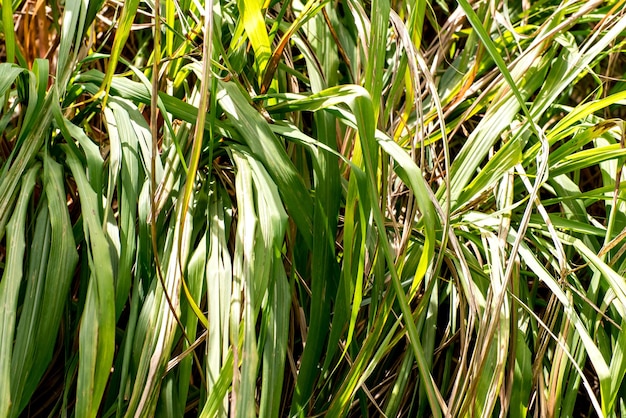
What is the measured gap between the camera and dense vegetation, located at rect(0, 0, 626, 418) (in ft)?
2.16

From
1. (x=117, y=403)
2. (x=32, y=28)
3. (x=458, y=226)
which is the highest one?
(x=32, y=28)

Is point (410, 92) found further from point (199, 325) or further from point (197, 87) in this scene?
point (199, 325)

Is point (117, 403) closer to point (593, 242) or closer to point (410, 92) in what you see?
point (410, 92)

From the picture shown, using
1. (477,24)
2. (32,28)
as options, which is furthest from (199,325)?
(32,28)

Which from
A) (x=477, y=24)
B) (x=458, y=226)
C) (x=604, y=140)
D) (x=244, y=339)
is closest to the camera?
(x=244, y=339)

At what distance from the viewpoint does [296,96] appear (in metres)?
0.79

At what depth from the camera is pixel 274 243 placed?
67cm

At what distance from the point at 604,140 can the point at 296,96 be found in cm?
46

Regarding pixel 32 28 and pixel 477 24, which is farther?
pixel 32 28

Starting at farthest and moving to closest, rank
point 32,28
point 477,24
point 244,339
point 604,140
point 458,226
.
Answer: point 32,28
point 604,140
point 458,226
point 477,24
point 244,339

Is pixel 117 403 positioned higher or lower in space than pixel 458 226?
lower

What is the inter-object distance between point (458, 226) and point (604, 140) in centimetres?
29

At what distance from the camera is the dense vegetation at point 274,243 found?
2.16ft

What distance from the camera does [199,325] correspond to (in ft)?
2.62
